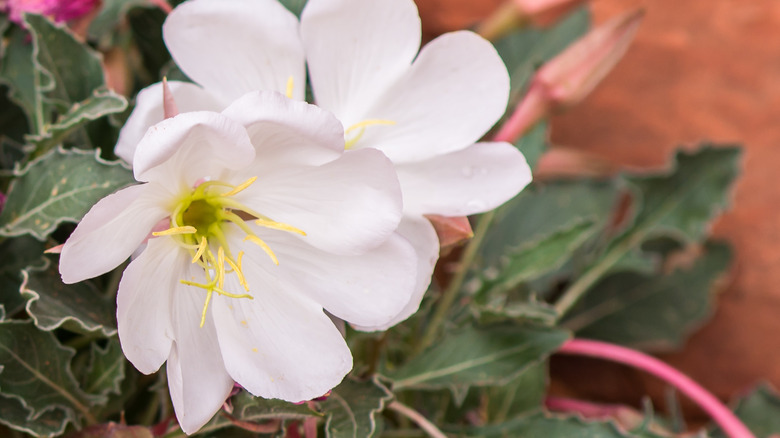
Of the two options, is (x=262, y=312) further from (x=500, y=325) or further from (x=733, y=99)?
(x=733, y=99)

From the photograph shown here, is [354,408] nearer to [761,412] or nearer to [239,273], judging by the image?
[239,273]

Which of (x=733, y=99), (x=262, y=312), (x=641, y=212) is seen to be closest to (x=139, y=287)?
(x=262, y=312)

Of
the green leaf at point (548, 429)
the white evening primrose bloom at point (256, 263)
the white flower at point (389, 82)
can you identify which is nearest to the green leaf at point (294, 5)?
the white flower at point (389, 82)

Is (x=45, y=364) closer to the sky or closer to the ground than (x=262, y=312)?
closer to the ground

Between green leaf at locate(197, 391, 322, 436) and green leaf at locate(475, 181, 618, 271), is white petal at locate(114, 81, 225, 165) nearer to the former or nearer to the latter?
green leaf at locate(197, 391, 322, 436)

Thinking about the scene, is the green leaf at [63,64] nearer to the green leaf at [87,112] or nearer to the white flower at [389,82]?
the green leaf at [87,112]

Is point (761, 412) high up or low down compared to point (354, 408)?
down

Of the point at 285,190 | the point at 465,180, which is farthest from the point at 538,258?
the point at 285,190
